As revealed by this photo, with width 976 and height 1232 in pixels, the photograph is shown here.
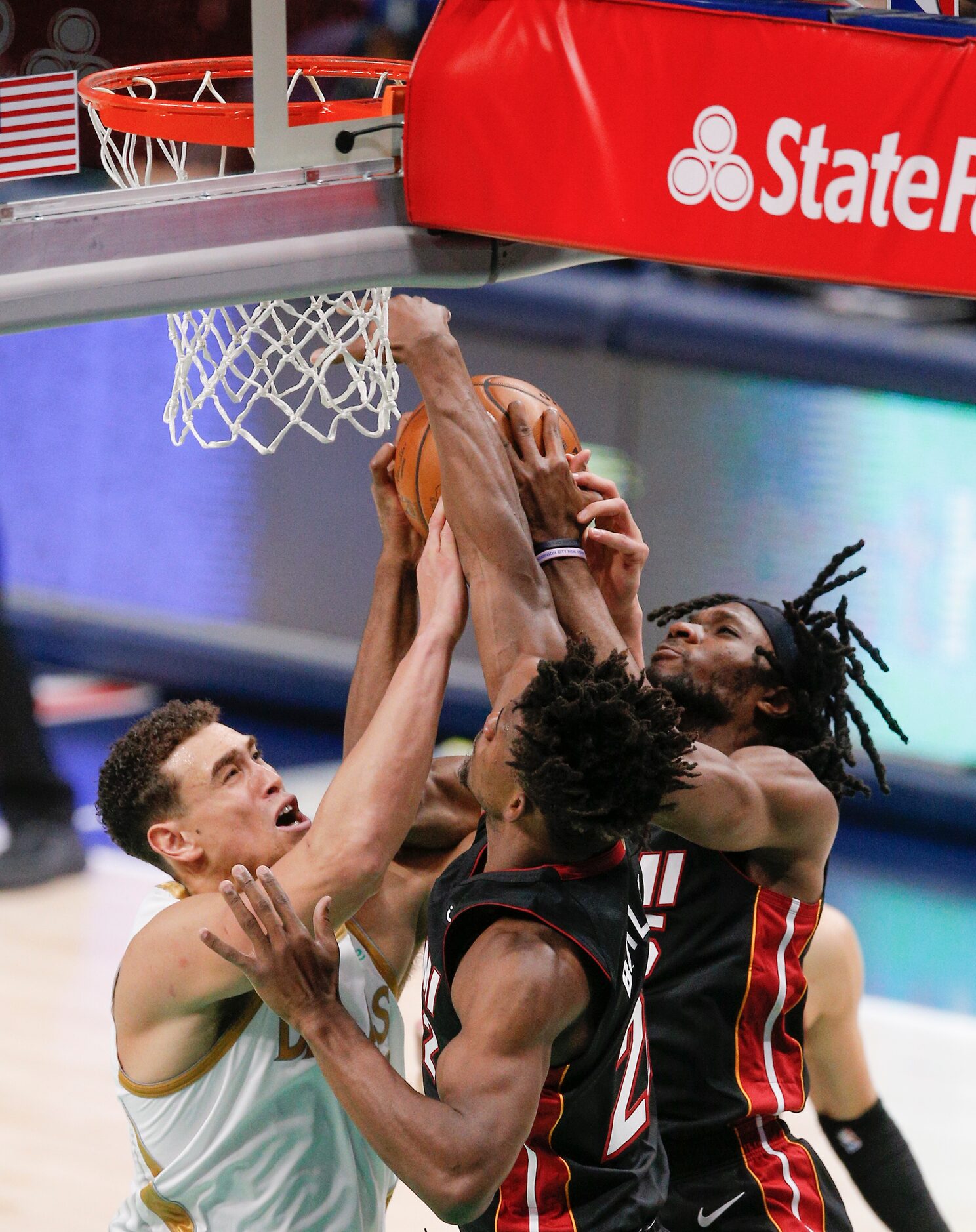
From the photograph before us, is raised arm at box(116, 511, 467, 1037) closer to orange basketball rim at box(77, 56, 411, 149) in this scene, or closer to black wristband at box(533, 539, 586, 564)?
black wristband at box(533, 539, 586, 564)

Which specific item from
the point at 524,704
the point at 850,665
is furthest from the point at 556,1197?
the point at 850,665

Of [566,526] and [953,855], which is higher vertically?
[566,526]

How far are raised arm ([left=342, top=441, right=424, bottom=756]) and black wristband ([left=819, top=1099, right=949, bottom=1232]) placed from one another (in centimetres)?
187

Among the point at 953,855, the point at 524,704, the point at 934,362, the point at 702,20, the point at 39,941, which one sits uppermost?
the point at 702,20

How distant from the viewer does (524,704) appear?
228cm

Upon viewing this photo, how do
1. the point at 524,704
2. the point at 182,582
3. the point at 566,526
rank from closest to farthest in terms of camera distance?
the point at 524,704, the point at 566,526, the point at 182,582

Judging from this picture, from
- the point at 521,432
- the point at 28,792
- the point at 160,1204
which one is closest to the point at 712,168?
the point at 521,432

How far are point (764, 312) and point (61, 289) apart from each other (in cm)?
557

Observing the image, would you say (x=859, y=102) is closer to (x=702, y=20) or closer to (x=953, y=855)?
(x=702, y=20)

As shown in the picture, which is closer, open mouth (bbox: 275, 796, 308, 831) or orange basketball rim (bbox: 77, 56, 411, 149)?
orange basketball rim (bbox: 77, 56, 411, 149)

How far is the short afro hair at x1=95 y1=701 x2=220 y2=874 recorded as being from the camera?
2.56 meters

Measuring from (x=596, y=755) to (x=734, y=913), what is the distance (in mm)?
969

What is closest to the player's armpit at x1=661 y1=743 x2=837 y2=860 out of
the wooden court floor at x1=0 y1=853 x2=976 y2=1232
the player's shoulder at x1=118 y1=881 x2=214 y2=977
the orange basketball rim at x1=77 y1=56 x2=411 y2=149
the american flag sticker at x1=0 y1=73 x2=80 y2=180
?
the player's shoulder at x1=118 y1=881 x2=214 y2=977

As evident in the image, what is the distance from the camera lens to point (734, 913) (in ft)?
9.90
